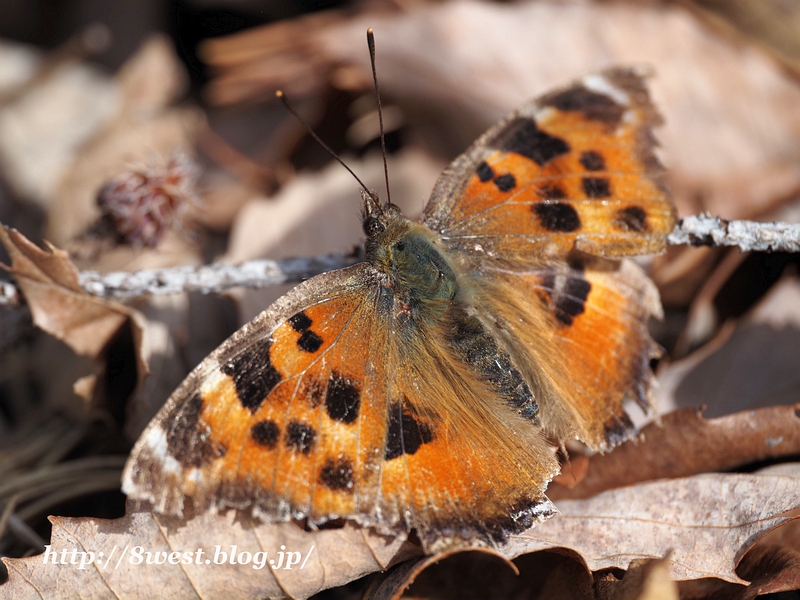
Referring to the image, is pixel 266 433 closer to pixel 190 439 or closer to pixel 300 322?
pixel 190 439

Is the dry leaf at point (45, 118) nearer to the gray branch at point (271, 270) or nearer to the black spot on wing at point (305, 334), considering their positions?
the gray branch at point (271, 270)

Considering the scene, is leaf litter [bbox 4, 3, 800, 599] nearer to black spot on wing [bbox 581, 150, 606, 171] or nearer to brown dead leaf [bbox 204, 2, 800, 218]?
brown dead leaf [bbox 204, 2, 800, 218]

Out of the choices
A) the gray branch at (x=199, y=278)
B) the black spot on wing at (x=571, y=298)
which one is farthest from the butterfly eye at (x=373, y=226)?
the black spot on wing at (x=571, y=298)

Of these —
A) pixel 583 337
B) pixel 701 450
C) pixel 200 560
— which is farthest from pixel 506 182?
pixel 200 560

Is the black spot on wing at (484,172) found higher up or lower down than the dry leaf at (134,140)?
lower down

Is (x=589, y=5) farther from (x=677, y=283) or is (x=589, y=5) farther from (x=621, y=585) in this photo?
(x=621, y=585)

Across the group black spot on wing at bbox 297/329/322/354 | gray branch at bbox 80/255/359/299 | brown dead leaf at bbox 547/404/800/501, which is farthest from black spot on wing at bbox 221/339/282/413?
brown dead leaf at bbox 547/404/800/501

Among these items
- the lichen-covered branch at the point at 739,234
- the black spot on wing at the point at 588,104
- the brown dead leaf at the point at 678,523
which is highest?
the black spot on wing at the point at 588,104
